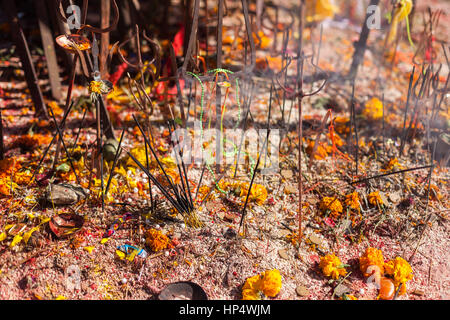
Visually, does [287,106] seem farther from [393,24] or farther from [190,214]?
[190,214]

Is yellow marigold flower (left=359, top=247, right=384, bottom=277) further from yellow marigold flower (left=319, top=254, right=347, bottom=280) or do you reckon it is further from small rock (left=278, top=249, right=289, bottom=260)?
small rock (left=278, top=249, right=289, bottom=260)

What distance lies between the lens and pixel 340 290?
197cm

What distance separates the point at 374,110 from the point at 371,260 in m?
1.75

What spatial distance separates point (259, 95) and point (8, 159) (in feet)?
7.19

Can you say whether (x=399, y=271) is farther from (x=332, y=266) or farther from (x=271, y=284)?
(x=271, y=284)

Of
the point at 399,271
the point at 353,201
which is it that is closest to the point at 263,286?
the point at 399,271

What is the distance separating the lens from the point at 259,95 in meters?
3.54

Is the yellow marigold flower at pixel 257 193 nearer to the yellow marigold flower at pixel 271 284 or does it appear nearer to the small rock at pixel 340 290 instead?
the yellow marigold flower at pixel 271 284

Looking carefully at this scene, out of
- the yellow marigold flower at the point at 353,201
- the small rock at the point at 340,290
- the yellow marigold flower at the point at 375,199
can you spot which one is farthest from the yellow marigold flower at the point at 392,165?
the small rock at the point at 340,290

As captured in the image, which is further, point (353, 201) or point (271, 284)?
point (353, 201)

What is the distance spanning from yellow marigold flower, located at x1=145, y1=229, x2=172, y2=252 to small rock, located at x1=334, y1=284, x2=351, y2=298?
37.6 inches

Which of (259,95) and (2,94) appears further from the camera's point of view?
(259,95)
